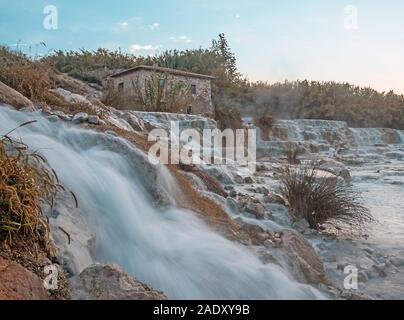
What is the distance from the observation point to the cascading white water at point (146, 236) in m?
2.78

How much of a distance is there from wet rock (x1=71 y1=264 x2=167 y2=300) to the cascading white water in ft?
1.60

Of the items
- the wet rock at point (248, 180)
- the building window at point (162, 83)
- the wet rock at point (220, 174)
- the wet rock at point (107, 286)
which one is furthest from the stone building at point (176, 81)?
the wet rock at point (107, 286)

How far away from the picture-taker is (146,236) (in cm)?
324

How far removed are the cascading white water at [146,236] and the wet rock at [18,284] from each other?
755mm

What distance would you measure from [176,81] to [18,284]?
60.7 ft

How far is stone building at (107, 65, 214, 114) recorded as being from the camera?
18.9 m

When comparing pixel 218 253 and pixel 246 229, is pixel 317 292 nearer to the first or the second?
pixel 218 253

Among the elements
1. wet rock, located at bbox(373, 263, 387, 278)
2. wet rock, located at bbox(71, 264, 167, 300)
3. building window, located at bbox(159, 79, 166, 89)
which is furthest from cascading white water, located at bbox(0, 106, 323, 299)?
building window, located at bbox(159, 79, 166, 89)

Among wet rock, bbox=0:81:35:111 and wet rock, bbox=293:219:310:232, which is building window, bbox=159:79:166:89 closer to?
wet rock, bbox=0:81:35:111

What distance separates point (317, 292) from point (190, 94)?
1820 centimetres

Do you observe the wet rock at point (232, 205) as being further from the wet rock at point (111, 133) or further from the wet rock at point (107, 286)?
the wet rock at point (107, 286)

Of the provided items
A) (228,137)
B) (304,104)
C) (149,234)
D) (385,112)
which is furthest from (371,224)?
(385,112)

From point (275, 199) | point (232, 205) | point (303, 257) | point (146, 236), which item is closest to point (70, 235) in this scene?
point (146, 236)

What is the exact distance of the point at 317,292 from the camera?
9.73 feet
